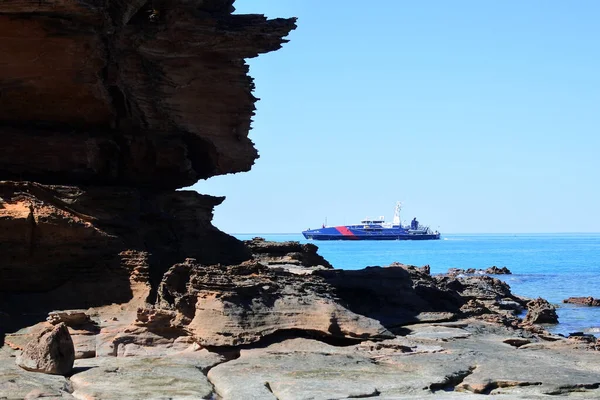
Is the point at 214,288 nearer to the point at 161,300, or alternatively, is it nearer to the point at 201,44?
the point at 161,300

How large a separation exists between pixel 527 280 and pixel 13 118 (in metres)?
47.4

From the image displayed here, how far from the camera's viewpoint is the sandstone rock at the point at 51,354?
45.5 ft

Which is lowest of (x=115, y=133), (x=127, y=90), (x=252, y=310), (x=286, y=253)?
(x=252, y=310)

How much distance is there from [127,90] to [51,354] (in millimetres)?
8689

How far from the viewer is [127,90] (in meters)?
21.1

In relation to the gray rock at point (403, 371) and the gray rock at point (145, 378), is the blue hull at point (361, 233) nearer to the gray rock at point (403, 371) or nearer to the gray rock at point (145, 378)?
the gray rock at point (403, 371)

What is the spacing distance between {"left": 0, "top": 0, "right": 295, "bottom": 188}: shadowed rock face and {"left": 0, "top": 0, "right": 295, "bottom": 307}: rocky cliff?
0.03 m

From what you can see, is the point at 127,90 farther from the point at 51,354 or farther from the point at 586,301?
the point at 586,301

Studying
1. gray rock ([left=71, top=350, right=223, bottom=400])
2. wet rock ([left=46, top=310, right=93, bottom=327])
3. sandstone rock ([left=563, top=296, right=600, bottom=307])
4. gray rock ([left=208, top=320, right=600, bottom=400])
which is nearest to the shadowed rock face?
wet rock ([left=46, top=310, right=93, bottom=327])

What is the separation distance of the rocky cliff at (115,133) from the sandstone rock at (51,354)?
4.54 m

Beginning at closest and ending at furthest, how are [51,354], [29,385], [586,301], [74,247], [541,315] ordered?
[29,385]
[51,354]
[74,247]
[541,315]
[586,301]

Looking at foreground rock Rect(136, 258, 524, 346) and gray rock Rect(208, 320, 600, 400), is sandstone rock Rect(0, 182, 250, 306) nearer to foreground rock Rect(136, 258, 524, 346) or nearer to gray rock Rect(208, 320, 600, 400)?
foreground rock Rect(136, 258, 524, 346)

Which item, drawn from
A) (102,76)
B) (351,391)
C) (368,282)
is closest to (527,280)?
(368,282)

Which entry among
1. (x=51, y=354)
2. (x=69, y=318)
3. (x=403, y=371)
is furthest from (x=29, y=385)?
(x=403, y=371)
